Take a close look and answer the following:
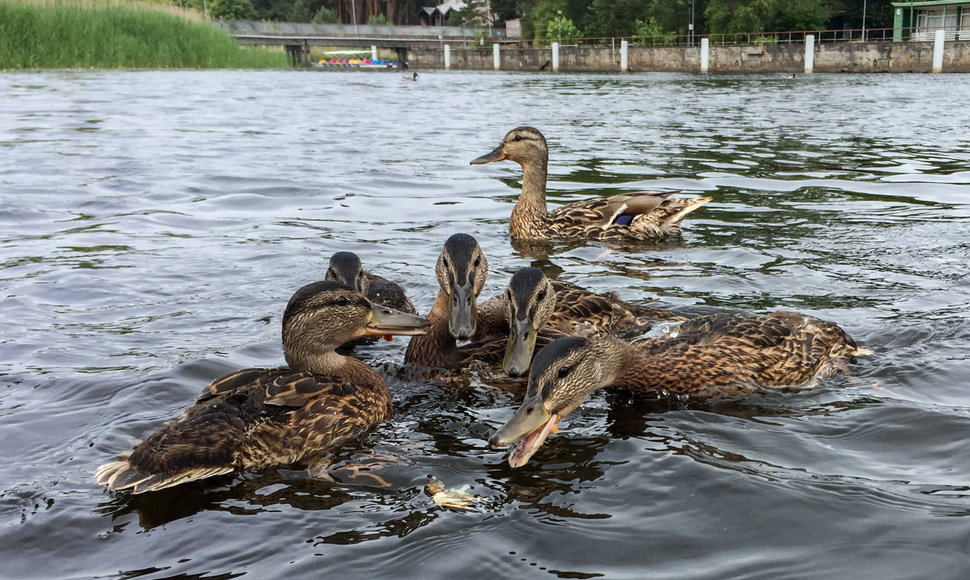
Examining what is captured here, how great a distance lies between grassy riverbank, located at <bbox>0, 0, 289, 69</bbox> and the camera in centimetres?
3194

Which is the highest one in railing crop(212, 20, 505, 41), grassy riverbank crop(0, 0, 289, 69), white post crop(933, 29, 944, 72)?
railing crop(212, 20, 505, 41)

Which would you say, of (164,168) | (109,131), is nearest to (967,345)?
(164,168)

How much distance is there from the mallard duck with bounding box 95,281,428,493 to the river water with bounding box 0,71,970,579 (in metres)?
0.12

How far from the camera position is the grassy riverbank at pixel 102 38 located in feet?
105

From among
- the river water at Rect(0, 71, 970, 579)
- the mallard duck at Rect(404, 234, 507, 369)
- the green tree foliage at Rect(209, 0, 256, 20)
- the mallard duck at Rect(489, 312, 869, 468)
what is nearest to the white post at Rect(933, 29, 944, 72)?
the river water at Rect(0, 71, 970, 579)

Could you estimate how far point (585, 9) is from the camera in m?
77.9

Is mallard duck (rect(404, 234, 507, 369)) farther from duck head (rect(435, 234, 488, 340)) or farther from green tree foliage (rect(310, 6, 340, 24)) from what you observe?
green tree foliage (rect(310, 6, 340, 24))

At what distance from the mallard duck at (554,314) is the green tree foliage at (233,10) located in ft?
338

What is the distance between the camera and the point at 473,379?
5.30 metres

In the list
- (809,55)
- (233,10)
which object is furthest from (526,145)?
(233,10)

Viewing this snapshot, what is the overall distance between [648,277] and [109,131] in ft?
41.5

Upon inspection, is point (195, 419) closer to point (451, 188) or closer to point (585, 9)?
point (451, 188)

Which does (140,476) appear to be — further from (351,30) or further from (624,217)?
(351,30)

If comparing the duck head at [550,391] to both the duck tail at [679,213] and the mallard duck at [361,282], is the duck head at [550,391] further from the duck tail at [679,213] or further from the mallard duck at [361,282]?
the duck tail at [679,213]
